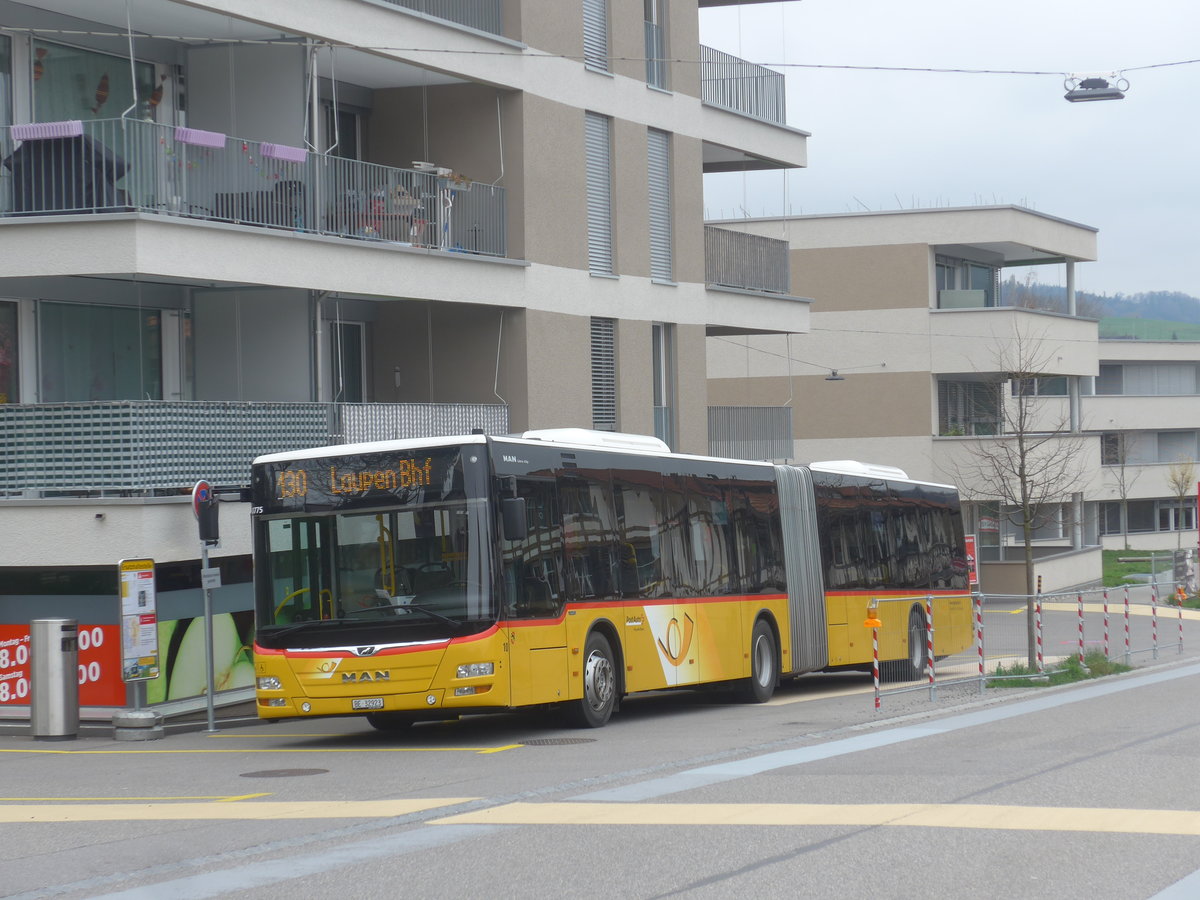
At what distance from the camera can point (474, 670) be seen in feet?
53.3

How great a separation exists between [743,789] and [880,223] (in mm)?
43775

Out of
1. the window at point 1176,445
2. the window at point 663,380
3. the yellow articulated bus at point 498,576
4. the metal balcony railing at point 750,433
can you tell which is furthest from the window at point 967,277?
the window at point 1176,445

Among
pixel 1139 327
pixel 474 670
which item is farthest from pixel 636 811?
pixel 1139 327

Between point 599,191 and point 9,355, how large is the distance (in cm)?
1204

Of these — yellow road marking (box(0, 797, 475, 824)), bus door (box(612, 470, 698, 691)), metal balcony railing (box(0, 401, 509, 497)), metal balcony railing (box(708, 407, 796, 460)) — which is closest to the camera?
yellow road marking (box(0, 797, 475, 824))

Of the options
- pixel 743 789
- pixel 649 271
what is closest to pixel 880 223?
pixel 649 271

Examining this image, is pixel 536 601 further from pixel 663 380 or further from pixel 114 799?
pixel 663 380

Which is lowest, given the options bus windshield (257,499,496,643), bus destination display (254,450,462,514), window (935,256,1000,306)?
bus windshield (257,499,496,643)

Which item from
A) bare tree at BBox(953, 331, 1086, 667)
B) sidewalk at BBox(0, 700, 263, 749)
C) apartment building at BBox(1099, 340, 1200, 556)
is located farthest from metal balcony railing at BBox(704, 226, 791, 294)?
apartment building at BBox(1099, 340, 1200, 556)

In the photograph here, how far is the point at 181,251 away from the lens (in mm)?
21406

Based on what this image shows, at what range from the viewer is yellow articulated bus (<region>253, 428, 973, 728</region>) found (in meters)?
16.5

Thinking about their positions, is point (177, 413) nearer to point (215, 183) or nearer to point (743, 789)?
point (215, 183)

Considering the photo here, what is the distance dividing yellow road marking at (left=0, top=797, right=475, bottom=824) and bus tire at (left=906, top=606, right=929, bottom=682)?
1638cm

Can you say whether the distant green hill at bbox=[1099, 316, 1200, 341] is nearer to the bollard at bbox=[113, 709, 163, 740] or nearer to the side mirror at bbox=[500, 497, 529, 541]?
the bollard at bbox=[113, 709, 163, 740]
